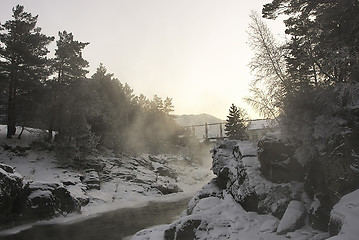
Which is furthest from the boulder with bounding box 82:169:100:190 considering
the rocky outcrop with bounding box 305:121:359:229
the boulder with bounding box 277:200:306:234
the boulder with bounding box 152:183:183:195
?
the rocky outcrop with bounding box 305:121:359:229

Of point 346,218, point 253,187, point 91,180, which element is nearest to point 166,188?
point 91,180

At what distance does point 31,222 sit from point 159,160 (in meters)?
26.9

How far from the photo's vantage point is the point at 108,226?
18.8 metres

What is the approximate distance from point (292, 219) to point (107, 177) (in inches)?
980

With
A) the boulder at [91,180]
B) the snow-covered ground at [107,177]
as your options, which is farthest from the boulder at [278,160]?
the boulder at [91,180]

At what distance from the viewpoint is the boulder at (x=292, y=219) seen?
11.1m

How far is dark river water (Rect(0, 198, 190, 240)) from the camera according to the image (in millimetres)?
16234

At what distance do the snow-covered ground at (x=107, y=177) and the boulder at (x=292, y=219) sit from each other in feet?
52.3

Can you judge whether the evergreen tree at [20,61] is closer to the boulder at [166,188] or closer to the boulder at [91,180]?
the boulder at [91,180]

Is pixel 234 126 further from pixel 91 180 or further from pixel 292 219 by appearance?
pixel 292 219

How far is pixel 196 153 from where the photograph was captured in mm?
54969

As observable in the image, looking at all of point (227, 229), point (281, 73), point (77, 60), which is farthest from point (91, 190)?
point (281, 73)

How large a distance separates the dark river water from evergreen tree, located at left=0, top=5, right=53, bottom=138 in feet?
56.8

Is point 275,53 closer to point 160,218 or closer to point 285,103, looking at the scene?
point 285,103
